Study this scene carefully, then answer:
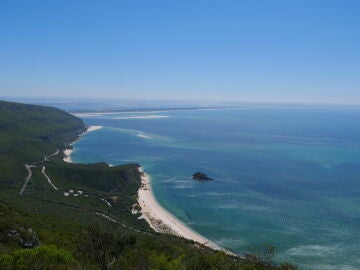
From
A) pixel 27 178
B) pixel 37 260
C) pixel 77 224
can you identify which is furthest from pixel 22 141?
pixel 37 260

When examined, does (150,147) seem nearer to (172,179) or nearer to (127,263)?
(172,179)

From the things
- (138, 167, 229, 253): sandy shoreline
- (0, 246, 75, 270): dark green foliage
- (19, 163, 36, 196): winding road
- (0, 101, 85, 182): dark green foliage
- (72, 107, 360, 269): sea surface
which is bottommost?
(138, 167, 229, 253): sandy shoreline

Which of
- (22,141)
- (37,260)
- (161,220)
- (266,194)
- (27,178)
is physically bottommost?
(161,220)

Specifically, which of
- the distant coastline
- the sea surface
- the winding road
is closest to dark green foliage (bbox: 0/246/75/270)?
the distant coastline

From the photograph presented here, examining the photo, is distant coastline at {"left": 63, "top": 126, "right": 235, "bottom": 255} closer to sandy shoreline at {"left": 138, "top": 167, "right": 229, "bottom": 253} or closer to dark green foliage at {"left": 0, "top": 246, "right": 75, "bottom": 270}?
sandy shoreline at {"left": 138, "top": 167, "right": 229, "bottom": 253}

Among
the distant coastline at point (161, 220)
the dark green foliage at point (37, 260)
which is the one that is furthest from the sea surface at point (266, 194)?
the dark green foliage at point (37, 260)

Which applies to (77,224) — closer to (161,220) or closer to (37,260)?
(161,220)
